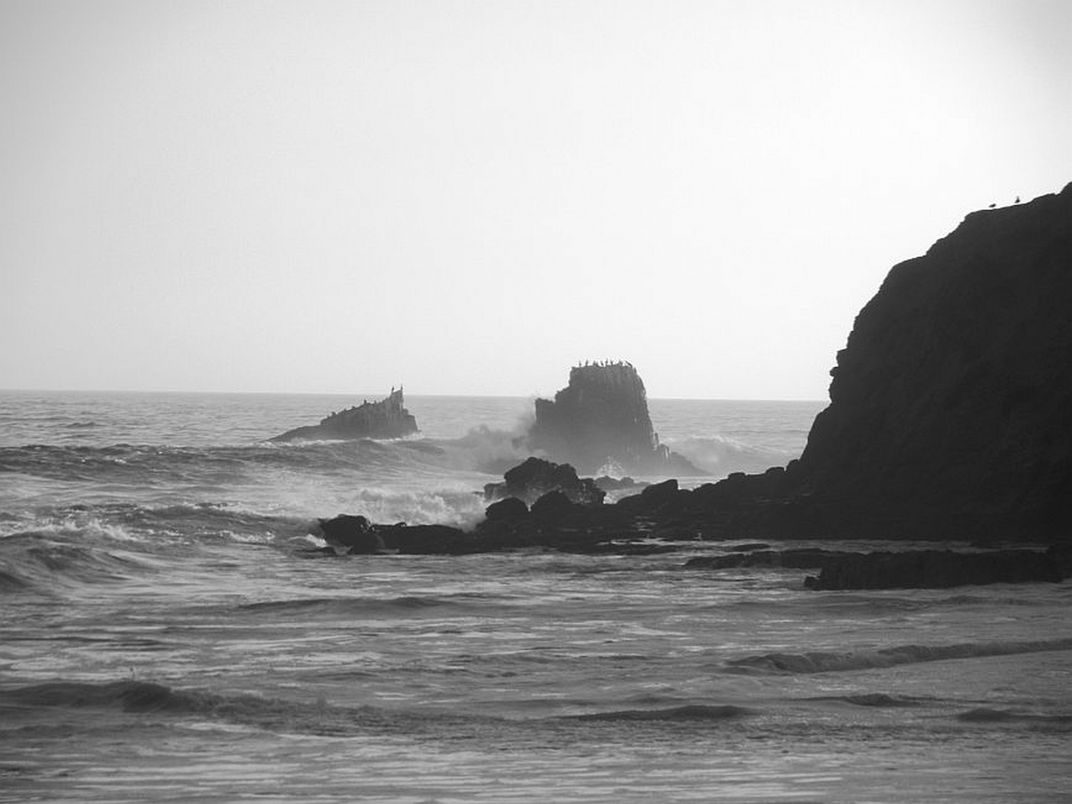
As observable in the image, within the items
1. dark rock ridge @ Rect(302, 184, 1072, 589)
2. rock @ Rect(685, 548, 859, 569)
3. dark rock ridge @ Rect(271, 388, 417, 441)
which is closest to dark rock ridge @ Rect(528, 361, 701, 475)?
dark rock ridge @ Rect(271, 388, 417, 441)

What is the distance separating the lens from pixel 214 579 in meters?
26.5

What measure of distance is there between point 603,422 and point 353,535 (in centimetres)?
3334

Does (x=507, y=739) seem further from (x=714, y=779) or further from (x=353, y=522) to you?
(x=353, y=522)

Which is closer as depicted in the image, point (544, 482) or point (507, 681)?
point (507, 681)

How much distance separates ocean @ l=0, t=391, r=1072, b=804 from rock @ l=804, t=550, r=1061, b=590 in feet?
2.08

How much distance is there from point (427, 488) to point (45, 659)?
35939 mm

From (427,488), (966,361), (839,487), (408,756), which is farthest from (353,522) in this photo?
(408,756)

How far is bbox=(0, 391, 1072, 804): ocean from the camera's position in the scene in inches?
425

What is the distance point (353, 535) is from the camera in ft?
109

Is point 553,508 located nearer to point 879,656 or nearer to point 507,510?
point 507,510

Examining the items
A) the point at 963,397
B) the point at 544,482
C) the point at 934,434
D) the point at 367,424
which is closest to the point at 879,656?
the point at 934,434

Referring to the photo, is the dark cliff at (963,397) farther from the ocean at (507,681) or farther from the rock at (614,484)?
the rock at (614,484)

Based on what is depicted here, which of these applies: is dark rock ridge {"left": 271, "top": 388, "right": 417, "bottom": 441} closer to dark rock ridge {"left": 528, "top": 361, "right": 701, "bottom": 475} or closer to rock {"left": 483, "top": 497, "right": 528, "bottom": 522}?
dark rock ridge {"left": 528, "top": 361, "right": 701, "bottom": 475}

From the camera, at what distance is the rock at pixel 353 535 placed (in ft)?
106
